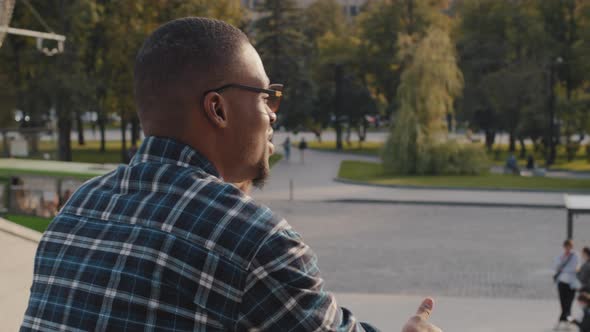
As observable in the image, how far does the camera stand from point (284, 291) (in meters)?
1.72

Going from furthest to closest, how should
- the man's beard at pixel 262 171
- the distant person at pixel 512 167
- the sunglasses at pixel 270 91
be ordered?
the distant person at pixel 512 167 → the man's beard at pixel 262 171 → the sunglasses at pixel 270 91

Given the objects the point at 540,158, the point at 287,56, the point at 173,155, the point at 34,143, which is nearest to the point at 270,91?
the point at 173,155

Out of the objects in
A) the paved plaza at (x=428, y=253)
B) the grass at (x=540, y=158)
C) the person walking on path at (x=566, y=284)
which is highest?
the person walking on path at (x=566, y=284)

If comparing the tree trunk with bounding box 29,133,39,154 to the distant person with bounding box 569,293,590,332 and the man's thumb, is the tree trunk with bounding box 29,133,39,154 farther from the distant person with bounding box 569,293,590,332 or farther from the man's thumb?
the man's thumb

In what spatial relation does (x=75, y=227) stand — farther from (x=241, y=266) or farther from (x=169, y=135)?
(x=241, y=266)

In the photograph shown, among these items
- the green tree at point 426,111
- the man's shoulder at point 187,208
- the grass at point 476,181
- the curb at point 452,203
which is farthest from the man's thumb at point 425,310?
the green tree at point 426,111

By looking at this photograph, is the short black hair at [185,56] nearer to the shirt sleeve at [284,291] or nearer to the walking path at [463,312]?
the shirt sleeve at [284,291]

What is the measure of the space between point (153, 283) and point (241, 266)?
194 mm

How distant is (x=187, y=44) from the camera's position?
6.60 ft

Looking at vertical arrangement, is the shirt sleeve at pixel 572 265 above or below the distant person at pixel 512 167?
above

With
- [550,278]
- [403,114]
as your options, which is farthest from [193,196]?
[403,114]

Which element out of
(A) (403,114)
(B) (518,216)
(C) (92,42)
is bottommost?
(B) (518,216)

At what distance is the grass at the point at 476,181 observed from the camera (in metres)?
35.1

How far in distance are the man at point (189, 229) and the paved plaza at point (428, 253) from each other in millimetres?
3940
